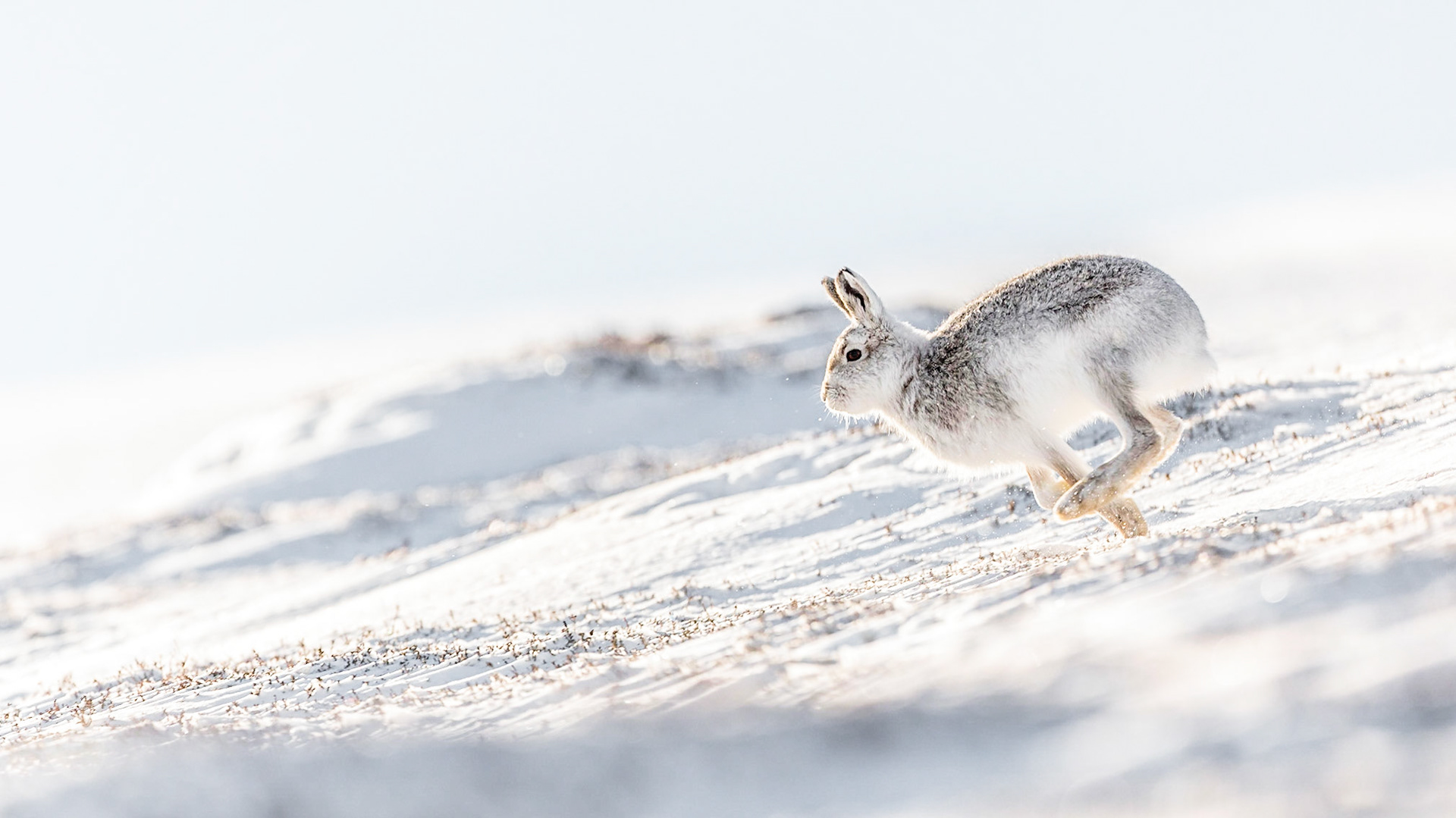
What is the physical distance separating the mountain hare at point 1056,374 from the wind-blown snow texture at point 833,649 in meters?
A: 0.60

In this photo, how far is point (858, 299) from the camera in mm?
8297

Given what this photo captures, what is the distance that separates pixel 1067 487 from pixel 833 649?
296 cm

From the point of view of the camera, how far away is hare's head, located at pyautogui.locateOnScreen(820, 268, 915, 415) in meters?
8.22

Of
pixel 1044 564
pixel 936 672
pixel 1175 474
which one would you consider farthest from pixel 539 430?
pixel 936 672

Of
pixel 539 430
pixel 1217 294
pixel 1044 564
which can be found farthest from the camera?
pixel 1217 294

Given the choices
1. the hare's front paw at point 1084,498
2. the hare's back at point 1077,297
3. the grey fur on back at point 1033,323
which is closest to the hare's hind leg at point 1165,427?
the hare's front paw at point 1084,498

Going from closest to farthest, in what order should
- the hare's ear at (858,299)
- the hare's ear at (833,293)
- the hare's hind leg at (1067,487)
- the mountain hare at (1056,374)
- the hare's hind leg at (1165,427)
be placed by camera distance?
the mountain hare at (1056,374) → the hare's hind leg at (1165,427) → the hare's hind leg at (1067,487) → the hare's ear at (858,299) → the hare's ear at (833,293)

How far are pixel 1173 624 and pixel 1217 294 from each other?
43.3m

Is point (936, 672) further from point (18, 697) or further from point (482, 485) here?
point (482, 485)

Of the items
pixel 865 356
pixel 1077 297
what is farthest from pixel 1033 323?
pixel 865 356

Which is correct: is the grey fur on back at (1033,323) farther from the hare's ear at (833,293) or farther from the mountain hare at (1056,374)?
the hare's ear at (833,293)

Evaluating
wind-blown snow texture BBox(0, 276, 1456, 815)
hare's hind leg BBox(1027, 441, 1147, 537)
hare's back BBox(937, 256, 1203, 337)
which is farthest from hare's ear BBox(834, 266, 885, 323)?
wind-blown snow texture BBox(0, 276, 1456, 815)

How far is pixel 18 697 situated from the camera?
1076 centimetres

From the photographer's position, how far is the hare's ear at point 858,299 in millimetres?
8219
